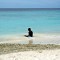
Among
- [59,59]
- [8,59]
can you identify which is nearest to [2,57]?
[8,59]

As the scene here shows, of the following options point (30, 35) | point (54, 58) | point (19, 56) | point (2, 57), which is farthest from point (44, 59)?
point (30, 35)

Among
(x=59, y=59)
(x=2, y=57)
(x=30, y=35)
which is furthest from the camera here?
(x=30, y=35)

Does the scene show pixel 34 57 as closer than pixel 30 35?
Yes

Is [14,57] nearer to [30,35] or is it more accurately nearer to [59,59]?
[59,59]

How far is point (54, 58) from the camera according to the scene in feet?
26.6

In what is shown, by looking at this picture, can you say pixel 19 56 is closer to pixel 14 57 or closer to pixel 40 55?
pixel 14 57

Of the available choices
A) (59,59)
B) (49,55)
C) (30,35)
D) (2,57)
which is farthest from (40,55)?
(30,35)

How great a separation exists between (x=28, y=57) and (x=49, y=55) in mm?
898

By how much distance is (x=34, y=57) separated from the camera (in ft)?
27.4

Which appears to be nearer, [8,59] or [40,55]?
[8,59]

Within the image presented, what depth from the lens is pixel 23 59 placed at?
8094 millimetres

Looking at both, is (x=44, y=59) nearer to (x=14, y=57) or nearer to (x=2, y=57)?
(x=14, y=57)

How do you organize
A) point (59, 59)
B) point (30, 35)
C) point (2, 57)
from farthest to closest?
point (30, 35) → point (2, 57) → point (59, 59)

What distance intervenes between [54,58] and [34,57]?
789 mm
